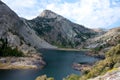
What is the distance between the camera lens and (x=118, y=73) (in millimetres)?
35781

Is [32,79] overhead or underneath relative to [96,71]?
underneath

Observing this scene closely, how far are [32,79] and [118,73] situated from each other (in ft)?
435

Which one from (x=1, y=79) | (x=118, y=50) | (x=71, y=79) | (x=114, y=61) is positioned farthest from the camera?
(x=1, y=79)

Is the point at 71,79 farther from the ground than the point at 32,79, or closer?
farther from the ground

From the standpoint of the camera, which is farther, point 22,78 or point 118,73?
point 22,78

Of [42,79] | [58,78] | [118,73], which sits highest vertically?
[118,73]

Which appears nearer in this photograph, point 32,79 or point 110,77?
point 110,77

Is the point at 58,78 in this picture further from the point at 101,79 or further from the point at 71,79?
the point at 101,79

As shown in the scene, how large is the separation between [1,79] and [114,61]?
103578 mm

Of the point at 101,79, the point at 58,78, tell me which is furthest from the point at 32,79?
the point at 101,79

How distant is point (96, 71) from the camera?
69938mm

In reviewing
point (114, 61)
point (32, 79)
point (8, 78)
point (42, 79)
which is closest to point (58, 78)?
point (32, 79)

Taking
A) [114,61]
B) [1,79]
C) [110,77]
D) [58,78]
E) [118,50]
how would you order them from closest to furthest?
[110,77], [114,61], [118,50], [1,79], [58,78]

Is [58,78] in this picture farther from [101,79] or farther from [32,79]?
[101,79]
